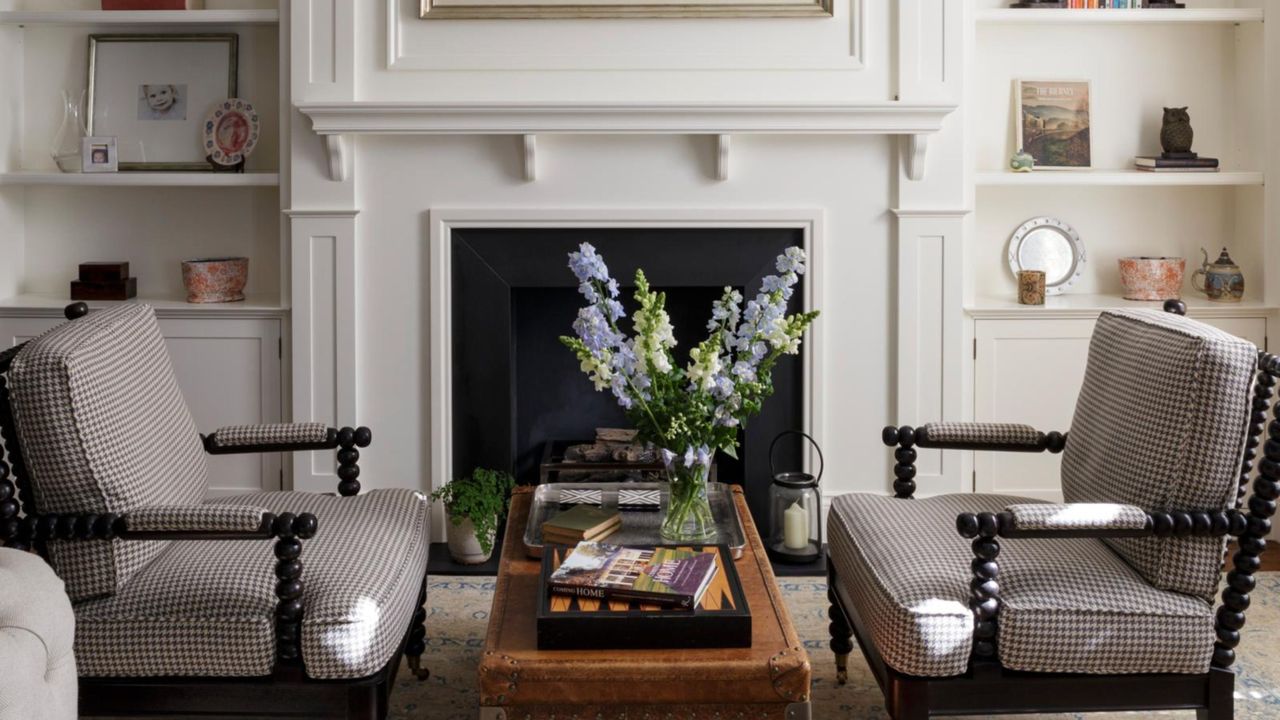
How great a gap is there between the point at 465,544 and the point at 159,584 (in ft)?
5.17

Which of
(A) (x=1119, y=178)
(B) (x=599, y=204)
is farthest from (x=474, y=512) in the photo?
(A) (x=1119, y=178)

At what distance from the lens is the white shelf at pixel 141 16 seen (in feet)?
13.1

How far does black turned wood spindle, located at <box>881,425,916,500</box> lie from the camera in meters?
2.96

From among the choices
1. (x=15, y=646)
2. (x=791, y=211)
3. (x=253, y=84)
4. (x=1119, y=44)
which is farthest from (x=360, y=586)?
(x=1119, y=44)

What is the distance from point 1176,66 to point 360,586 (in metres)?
3.36

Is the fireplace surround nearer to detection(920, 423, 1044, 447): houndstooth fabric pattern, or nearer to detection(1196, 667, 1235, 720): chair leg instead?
detection(920, 423, 1044, 447): houndstooth fabric pattern

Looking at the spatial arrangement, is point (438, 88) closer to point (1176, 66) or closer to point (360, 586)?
point (360, 586)

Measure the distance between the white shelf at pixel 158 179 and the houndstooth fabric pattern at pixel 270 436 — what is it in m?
1.28

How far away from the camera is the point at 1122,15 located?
4012 millimetres

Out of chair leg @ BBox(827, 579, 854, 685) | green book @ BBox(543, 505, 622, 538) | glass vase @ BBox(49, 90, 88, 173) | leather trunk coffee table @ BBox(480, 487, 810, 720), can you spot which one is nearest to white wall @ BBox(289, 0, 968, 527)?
glass vase @ BBox(49, 90, 88, 173)

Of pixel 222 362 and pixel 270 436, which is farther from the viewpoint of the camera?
pixel 222 362

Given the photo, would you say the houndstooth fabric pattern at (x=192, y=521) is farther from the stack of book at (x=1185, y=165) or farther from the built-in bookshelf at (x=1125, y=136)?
the stack of book at (x=1185, y=165)

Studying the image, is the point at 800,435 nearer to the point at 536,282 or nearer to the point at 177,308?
the point at 536,282

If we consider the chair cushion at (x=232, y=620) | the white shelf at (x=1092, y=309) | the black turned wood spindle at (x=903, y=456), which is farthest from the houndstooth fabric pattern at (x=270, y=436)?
the white shelf at (x=1092, y=309)
